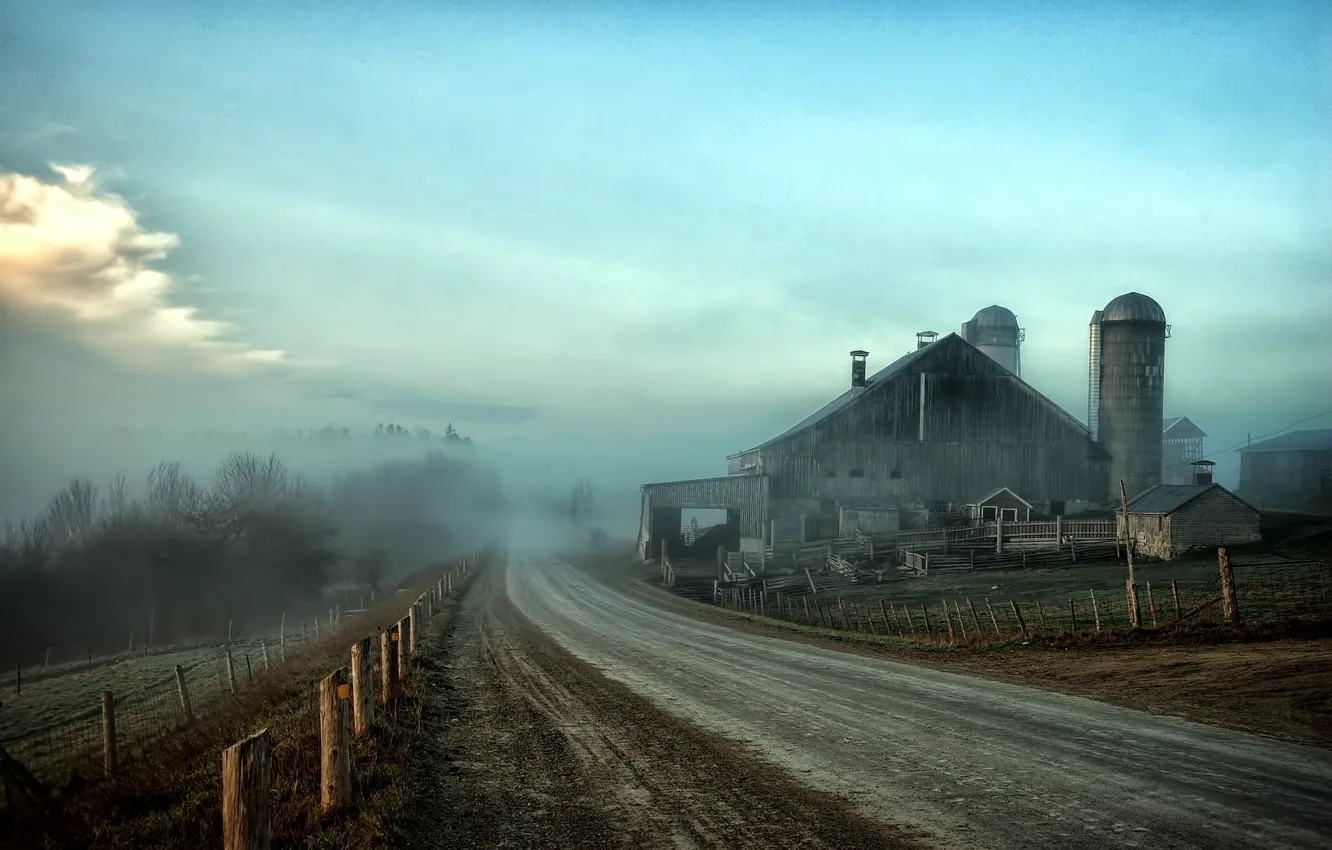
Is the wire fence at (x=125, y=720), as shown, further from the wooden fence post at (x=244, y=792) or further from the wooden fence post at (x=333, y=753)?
the wooden fence post at (x=244, y=792)

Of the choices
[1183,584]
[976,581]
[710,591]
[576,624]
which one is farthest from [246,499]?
[1183,584]

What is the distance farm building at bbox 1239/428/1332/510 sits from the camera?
7619 centimetres

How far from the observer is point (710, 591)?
151 ft

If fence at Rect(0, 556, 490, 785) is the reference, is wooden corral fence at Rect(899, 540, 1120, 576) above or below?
above

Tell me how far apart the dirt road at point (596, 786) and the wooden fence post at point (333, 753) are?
0.71 metres

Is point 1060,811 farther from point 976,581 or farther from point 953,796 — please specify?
point 976,581

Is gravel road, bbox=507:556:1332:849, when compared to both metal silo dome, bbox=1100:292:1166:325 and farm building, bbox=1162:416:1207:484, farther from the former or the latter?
farm building, bbox=1162:416:1207:484

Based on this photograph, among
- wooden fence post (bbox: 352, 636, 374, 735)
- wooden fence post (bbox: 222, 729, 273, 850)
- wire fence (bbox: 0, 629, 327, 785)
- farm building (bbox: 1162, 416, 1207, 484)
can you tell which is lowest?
wire fence (bbox: 0, 629, 327, 785)

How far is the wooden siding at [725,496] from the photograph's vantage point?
2096 inches

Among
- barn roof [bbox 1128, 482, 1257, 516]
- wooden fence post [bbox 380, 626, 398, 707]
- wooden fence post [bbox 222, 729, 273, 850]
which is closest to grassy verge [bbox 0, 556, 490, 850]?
wooden fence post [bbox 380, 626, 398, 707]

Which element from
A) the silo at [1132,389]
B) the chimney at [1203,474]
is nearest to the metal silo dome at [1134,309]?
the silo at [1132,389]

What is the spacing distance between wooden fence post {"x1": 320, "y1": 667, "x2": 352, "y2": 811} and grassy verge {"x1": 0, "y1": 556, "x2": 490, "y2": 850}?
0.15 metres

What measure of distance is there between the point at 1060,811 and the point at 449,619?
85.8ft

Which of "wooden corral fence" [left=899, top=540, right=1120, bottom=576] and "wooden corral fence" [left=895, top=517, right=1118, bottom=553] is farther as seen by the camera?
"wooden corral fence" [left=895, top=517, right=1118, bottom=553]
